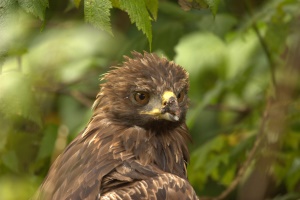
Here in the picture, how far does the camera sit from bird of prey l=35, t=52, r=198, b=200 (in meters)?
5.41

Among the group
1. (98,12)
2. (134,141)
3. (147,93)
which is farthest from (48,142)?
(98,12)

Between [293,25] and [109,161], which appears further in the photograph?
[293,25]

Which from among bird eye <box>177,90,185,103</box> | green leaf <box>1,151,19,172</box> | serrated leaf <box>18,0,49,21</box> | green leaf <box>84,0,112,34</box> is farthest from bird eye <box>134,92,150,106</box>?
green leaf <box>1,151,19,172</box>

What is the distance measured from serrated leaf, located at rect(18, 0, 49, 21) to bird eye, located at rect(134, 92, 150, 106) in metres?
1.16

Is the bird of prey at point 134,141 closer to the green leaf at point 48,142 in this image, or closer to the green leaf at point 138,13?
the green leaf at point 138,13

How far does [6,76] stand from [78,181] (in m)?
1.21

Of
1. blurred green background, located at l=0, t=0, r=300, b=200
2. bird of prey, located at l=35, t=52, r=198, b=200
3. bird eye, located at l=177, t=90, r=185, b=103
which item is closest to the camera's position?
bird of prey, located at l=35, t=52, r=198, b=200

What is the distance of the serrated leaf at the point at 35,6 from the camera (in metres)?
4.77

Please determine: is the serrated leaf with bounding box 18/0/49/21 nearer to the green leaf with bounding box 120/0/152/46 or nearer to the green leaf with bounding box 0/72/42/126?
the green leaf with bounding box 120/0/152/46

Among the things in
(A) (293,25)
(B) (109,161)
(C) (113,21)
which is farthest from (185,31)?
(C) (113,21)

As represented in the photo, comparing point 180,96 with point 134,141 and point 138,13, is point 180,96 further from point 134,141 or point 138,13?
point 138,13

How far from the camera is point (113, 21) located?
11.6m

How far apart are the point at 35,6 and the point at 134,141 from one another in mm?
1333

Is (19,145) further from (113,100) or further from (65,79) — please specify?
(65,79)
